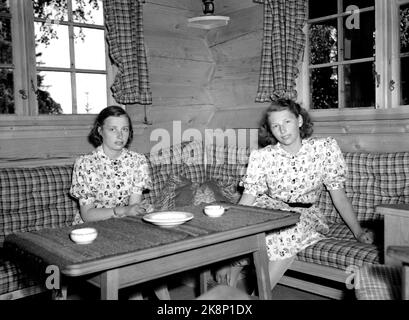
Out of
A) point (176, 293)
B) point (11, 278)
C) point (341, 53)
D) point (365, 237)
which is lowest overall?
point (176, 293)

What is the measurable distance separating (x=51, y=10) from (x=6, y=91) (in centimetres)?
76

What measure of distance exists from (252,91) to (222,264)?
6.22ft

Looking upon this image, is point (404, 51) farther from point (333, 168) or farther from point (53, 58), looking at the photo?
point (53, 58)

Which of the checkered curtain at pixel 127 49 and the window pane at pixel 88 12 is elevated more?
the window pane at pixel 88 12

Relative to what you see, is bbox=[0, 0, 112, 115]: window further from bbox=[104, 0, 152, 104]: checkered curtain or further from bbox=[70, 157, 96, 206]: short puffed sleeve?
bbox=[70, 157, 96, 206]: short puffed sleeve

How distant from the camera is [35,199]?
3.11 m

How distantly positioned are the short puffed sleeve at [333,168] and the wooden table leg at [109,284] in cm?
169

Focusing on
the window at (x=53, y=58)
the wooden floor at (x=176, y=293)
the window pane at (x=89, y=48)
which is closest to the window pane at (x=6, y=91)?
the window at (x=53, y=58)

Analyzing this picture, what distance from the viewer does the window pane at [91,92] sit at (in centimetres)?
383

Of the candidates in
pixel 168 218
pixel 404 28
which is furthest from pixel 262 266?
pixel 404 28

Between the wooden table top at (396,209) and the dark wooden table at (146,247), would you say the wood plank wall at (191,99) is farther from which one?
the dark wooden table at (146,247)

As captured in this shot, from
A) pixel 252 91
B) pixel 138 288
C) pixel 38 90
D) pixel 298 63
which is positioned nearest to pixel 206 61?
pixel 252 91

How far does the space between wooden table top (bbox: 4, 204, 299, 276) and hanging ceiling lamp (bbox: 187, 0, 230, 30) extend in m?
2.31

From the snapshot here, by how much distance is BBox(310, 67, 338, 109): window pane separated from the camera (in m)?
3.77
